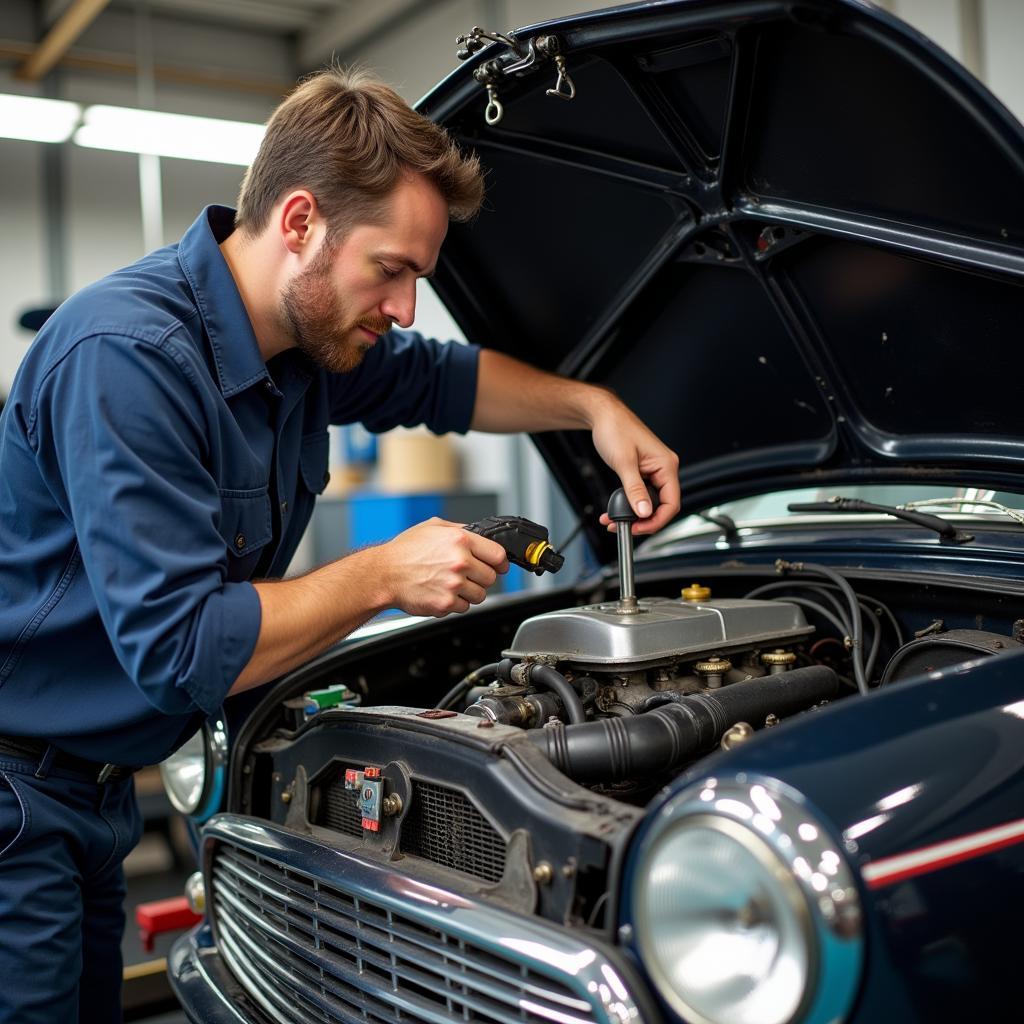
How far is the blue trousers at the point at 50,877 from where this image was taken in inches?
59.3

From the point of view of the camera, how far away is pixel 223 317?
5.40 ft

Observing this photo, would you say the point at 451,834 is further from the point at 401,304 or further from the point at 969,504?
the point at 969,504

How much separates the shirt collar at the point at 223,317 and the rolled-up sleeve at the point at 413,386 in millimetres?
500

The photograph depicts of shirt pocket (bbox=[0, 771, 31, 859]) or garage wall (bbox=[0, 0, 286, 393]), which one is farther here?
garage wall (bbox=[0, 0, 286, 393])

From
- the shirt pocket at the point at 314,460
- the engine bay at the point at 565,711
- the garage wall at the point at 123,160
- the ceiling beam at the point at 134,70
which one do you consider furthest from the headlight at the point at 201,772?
the ceiling beam at the point at 134,70

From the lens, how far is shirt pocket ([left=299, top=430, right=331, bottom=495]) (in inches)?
76.9

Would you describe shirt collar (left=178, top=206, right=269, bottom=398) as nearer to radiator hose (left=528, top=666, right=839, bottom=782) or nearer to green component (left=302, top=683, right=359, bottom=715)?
green component (left=302, top=683, right=359, bottom=715)

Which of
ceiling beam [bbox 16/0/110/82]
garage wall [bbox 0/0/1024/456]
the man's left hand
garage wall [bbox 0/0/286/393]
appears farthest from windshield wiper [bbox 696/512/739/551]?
garage wall [bbox 0/0/286/393]

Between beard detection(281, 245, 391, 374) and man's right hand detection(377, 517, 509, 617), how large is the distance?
0.37 m

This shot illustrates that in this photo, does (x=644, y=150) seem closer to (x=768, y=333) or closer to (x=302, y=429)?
(x=768, y=333)

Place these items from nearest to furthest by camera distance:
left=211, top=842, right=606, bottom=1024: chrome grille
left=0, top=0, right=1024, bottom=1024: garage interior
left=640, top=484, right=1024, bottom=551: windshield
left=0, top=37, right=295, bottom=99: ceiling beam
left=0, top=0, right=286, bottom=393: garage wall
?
left=211, top=842, right=606, bottom=1024: chrome grille → left=640, top=484, right=1024, bottom=551: windshield → left=0, top=0, right=1024, bottom=1024: garage interior → left=0, top=37, right=295, bottom=99: ceiling beam → left=0, top=0, right=286, bottom=393: garage wall

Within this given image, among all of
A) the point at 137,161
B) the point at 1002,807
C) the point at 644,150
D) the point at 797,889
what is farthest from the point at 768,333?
the point at 137,161

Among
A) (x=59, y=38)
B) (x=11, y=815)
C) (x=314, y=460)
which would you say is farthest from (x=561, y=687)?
(x=59, y=38)

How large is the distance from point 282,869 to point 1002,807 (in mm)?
992
